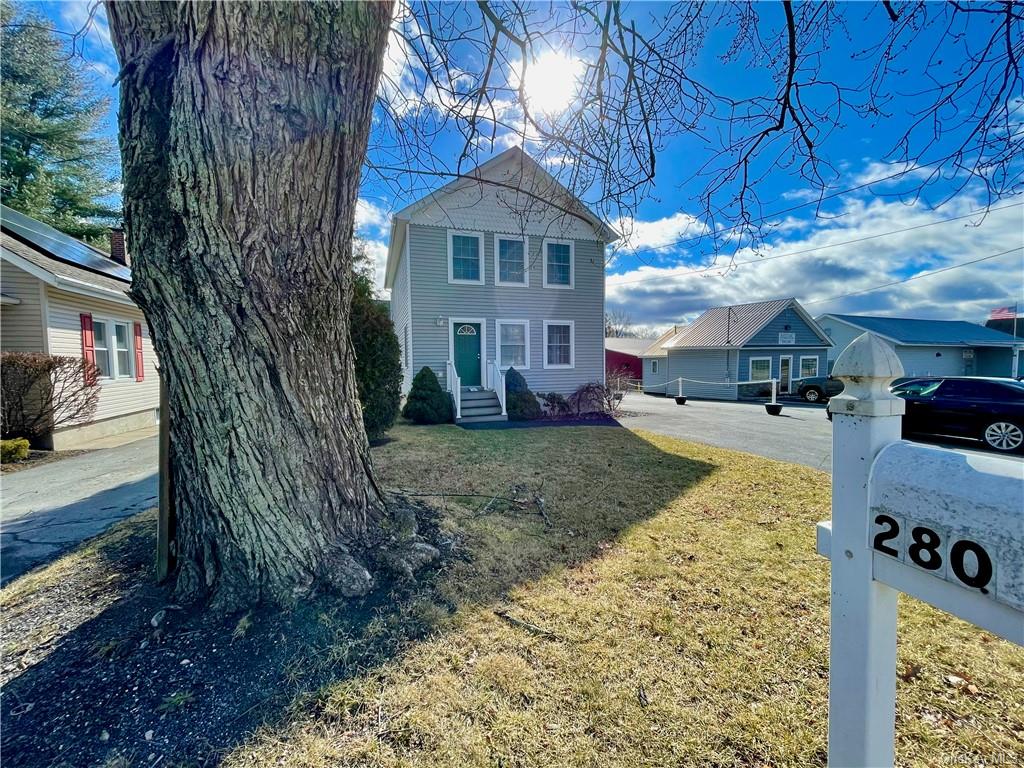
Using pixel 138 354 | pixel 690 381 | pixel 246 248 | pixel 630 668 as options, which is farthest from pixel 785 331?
pixel 138 354

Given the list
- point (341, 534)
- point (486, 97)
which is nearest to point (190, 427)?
point (341, 534)

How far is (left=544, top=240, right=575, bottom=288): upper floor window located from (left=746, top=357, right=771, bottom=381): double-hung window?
12.8 metres

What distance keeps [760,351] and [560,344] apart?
1301cm

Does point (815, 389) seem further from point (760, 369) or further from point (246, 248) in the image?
point (246, 248)

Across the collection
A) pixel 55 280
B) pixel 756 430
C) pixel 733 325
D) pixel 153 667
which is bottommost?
pixel 756 430

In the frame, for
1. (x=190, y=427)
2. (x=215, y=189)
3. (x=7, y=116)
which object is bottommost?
(x=190, y=427)

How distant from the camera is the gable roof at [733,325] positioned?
1983cm

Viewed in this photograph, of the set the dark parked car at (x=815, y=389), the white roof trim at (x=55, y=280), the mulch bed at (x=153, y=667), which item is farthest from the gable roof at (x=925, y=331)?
the white roof trim at (x=55, y=280)

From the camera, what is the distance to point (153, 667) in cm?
187

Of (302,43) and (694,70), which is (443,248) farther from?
(302,43)

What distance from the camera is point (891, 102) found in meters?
2.59

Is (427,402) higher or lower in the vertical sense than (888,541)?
lower

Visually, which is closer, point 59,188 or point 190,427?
point 190,427

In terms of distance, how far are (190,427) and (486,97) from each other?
354cm
